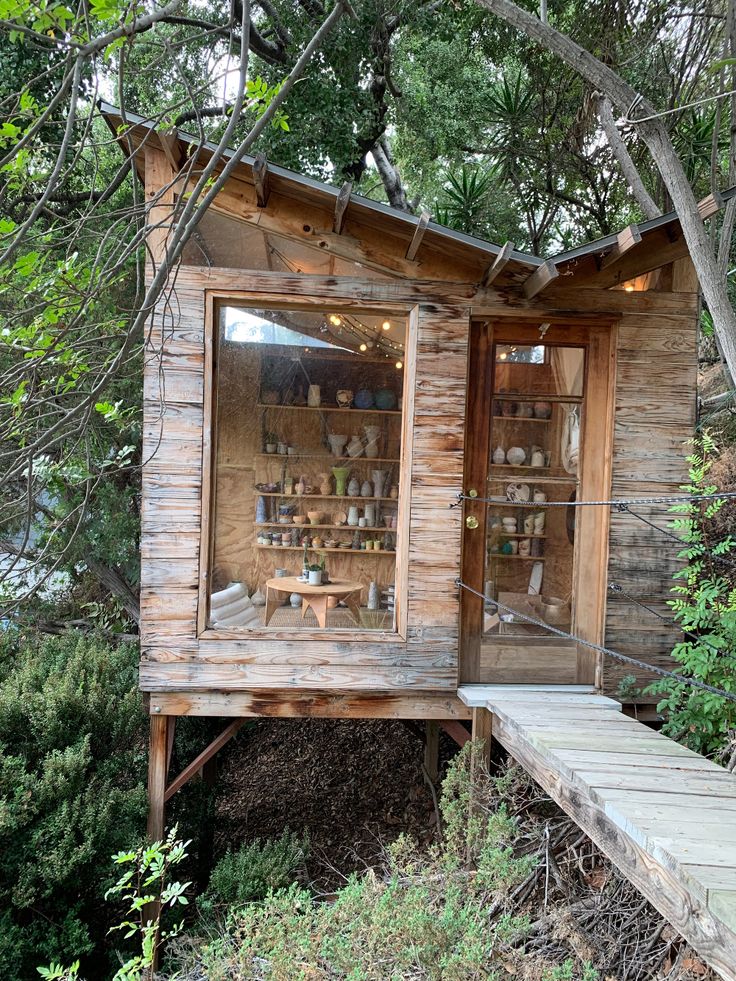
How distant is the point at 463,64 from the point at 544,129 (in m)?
1.14

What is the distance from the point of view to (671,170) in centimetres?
352

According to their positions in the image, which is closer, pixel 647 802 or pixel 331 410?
pixel 647 802

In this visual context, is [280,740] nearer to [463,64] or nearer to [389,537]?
[389,537]

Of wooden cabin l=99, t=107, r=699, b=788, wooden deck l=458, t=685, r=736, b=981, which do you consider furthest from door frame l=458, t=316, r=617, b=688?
wooden deck l=458, t=685, r=736, b=981

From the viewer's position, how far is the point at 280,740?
7.73 meters

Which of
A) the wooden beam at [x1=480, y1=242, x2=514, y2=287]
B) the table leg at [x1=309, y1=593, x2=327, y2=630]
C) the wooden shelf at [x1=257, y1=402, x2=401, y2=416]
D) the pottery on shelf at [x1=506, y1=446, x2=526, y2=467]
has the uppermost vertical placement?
the wooden beam at [x1=480, y1=242, x2=514, y2=287]

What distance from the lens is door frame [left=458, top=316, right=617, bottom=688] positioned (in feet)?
13.6

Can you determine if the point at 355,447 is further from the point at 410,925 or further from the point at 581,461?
the point at 410,925

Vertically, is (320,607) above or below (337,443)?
below

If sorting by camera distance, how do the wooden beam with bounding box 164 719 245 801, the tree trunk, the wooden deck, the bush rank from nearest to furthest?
the wooden deck < the tree trunk < the bush < the wooden beam with bounding box 164 719 245 801

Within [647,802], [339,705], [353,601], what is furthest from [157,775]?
[647,802]

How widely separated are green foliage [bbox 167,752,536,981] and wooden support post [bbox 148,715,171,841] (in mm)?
752

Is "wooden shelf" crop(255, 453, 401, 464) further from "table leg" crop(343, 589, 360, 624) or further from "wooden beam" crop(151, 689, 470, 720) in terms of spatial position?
"wooden beam" crop(151, 689, 470, 720)

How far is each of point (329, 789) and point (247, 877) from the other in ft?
7.76
